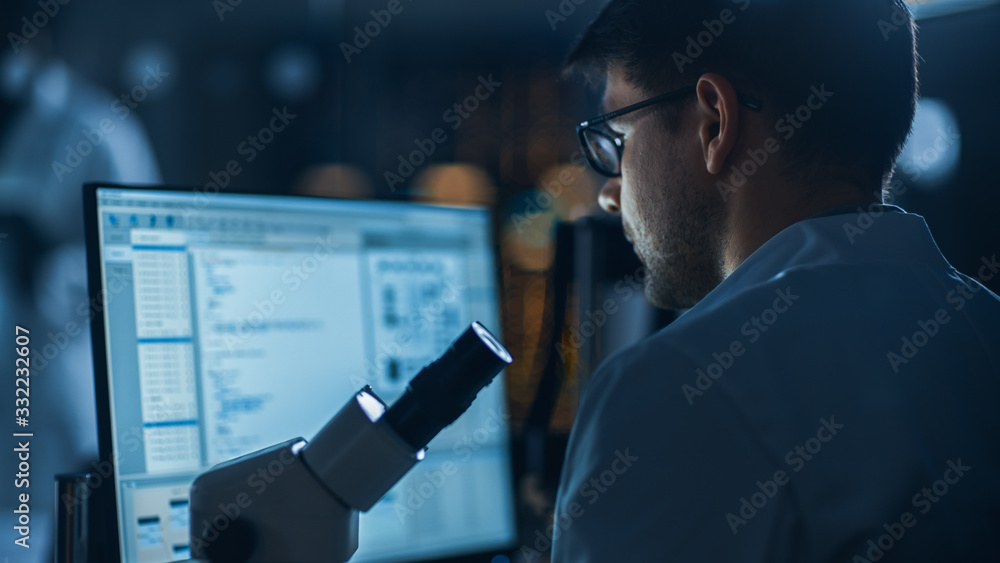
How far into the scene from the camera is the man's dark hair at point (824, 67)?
78 cm

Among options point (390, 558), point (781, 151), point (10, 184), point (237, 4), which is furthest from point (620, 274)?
point (237, 4)

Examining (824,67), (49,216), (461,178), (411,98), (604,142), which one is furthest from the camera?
(461,178)

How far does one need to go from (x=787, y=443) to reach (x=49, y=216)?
1.60 m

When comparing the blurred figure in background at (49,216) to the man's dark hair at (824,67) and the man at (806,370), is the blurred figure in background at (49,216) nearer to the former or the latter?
the man at (806,370)

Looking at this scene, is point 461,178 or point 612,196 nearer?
point 612,196

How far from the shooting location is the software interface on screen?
0.73 m

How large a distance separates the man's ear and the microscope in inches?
17.1

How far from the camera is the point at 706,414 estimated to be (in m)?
0.56

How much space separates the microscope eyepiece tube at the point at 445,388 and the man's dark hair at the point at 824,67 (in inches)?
17.3

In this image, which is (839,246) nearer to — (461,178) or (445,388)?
(445,388)

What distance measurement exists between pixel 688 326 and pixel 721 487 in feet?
0.41

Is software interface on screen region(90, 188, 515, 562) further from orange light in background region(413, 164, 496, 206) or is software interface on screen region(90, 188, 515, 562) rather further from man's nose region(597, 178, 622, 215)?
orange light in background region(413, 164, 496, 206)

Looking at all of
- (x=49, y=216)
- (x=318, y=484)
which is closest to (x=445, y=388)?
(x=318, y=484)

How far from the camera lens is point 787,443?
1.81 ft
